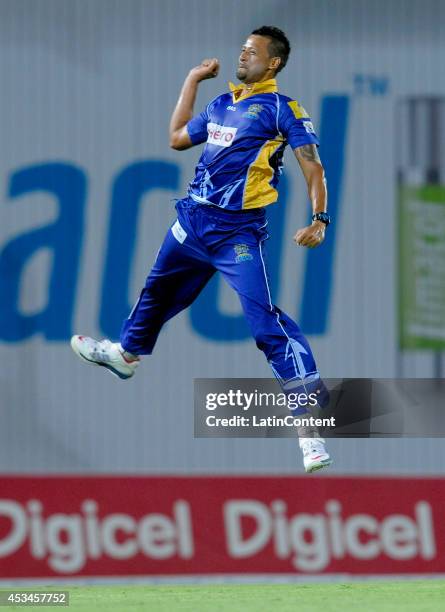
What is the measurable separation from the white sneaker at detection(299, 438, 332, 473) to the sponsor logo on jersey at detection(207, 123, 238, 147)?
6.59ft

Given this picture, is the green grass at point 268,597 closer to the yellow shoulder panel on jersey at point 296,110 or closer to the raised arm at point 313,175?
the raised arm at point 313,175

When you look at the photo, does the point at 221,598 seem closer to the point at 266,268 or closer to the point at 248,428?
the point at 248,428

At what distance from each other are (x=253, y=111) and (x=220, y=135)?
0.27 metres

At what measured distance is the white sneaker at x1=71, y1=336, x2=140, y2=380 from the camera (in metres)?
9.33

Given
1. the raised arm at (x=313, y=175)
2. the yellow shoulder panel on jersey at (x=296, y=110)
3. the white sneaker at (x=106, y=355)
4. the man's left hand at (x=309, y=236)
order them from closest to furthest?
the man's left hand at (x=309, y=236) < the raised arm at (x=313, y=175) < the yellow shoulder panel on jersey at (x=296, y=110) < the white sneaker at (x=106, y=355)

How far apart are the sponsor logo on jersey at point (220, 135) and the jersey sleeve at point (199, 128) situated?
0.15m

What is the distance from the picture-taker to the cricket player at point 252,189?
841cm

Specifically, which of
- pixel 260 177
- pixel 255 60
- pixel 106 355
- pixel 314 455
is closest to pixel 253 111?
pixel 255 60

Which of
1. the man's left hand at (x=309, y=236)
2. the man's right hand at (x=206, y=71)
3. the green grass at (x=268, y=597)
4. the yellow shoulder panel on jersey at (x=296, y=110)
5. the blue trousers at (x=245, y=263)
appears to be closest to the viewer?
the man's left hand at (x=309, y=236)

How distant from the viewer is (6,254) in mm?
13586

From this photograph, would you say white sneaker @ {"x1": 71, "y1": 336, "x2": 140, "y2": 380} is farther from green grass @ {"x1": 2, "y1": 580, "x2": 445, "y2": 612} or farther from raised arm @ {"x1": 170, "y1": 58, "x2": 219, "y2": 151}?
green grass @ {"x1": 2, "y1": 580, "x2": 445, "y2": 612}

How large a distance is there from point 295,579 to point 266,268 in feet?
19.6

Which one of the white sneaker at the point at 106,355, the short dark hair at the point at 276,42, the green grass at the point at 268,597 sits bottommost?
the green grass at the point at 268,597

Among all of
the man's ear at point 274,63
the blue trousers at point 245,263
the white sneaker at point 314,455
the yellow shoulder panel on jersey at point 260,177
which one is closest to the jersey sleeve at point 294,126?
the yellow shoulder panel on jersey at point 260,177
